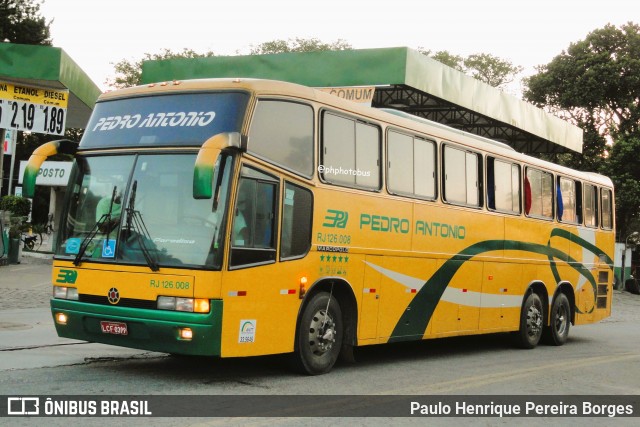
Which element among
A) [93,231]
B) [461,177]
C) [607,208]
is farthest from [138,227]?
[607,208]

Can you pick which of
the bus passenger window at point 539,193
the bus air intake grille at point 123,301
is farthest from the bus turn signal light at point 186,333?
the bus passenger window at point 539,193

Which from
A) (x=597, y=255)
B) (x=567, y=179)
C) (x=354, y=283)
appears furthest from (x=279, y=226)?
(x=597, y=255)

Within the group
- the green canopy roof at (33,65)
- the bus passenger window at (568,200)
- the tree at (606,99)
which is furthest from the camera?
the tree at (606,99)

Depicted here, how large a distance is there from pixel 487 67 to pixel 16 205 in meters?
47.5

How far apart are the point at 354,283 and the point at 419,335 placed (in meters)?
1.96

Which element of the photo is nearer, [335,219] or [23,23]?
[335,219]

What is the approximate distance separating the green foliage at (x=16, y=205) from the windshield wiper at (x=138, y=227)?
1787 cm

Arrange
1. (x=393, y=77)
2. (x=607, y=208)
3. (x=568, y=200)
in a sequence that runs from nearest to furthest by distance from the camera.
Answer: (x=568, y=200)
(x=607, y=208)
(x=393, y=77)

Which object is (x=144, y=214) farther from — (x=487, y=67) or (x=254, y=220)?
(x=487, y=67)

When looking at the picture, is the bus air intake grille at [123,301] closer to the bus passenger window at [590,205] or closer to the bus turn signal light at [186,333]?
the bus turn signal light at [186,333]

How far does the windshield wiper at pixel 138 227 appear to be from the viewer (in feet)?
28.1

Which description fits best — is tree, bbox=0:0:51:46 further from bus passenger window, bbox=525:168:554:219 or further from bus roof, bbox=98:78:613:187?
bus roof, bbox=98:78:613:187

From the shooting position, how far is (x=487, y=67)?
218 feet

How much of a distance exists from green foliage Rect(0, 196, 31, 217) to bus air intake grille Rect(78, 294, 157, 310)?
57.7 feet
